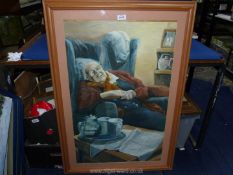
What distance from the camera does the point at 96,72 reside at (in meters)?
1.15

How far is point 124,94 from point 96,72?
0.62 ft

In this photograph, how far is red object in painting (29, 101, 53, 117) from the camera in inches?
55.1

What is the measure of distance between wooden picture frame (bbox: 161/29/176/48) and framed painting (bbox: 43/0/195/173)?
1 cm

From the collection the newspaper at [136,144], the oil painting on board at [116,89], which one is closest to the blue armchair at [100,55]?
the oil painting on board at [116,89]

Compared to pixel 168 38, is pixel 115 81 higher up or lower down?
lower down

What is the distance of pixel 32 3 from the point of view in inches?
115

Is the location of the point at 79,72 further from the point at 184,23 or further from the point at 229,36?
the point at 229,36

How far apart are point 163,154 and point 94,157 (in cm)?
41

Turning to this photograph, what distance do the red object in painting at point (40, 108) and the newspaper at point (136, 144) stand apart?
34 centimetres

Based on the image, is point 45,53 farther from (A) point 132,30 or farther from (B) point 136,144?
(B) point 136,144

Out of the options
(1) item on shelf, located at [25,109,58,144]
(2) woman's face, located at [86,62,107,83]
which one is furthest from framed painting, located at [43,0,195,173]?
(1) item on shelf, located at [25,109,58,144]

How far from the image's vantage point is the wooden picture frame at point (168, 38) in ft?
3.51

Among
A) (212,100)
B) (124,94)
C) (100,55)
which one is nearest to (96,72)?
(100,55)

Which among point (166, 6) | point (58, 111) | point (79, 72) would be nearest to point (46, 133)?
point (58, 111)
